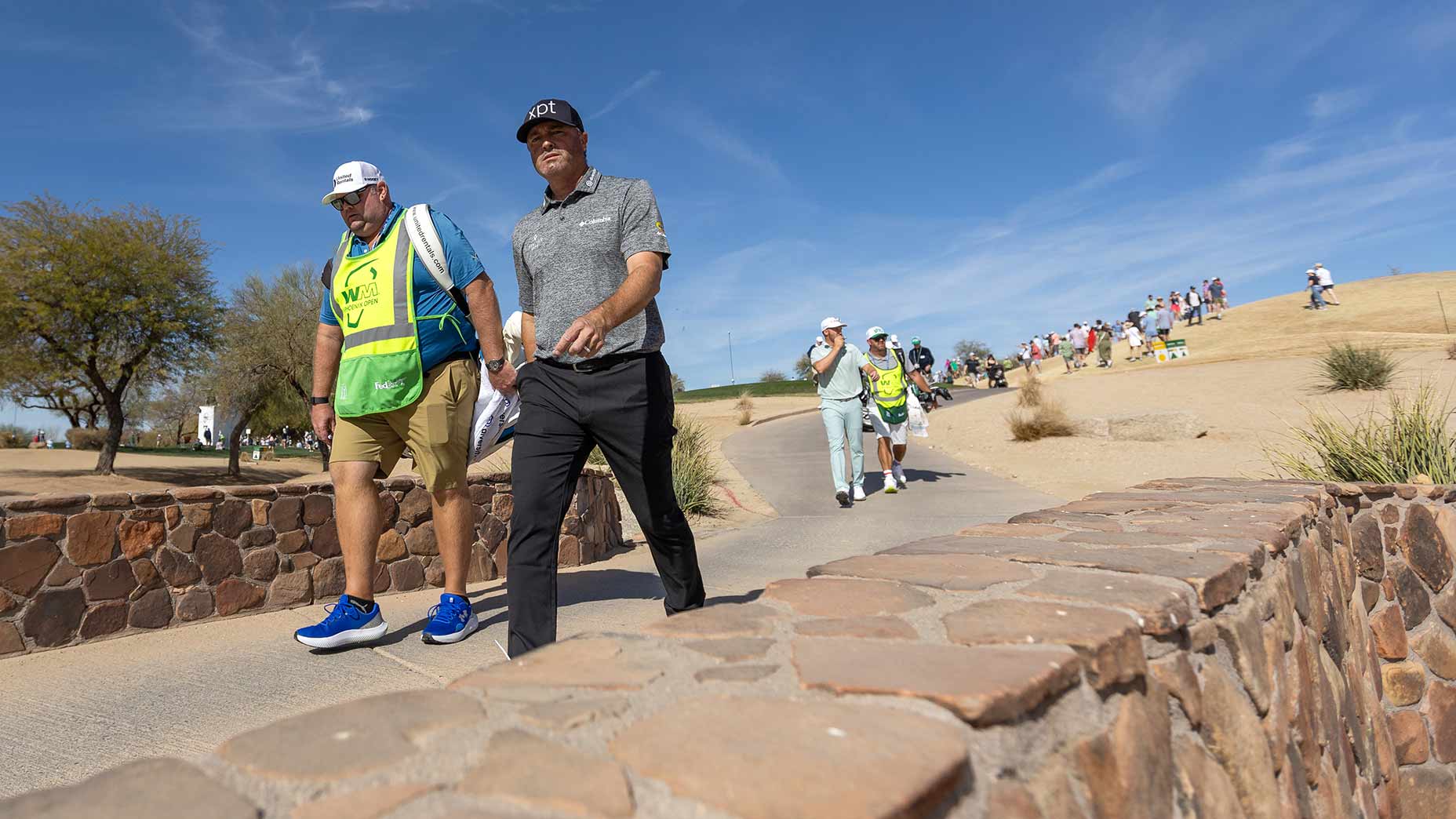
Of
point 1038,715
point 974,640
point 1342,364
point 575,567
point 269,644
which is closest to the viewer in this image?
point 1038,715

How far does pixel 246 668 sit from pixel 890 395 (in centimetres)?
742

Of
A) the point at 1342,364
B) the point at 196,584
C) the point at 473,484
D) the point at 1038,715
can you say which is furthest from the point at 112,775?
the point at 1342,364

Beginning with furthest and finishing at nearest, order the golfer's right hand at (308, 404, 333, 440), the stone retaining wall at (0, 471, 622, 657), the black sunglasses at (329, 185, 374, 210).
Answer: the stone retaining wall at (0, 471, 622, 657) → the golfer's right hand at (308, 404, 333, 440) → the black sunglasses at (329, 185, 374, 210)

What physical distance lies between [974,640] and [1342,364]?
19.2 m

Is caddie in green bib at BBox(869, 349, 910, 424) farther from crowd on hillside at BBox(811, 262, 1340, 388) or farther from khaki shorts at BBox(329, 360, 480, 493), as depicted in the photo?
crowd on hillside at BBox(811, 262, 1340, 388)

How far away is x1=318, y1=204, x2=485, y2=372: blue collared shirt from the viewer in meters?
3.68

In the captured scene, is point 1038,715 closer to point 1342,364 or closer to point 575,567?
point 575,567

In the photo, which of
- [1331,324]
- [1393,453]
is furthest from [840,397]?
[1331,324]

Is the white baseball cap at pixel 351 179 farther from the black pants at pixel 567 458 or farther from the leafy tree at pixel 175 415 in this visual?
the leafy tree at pixel 175 415

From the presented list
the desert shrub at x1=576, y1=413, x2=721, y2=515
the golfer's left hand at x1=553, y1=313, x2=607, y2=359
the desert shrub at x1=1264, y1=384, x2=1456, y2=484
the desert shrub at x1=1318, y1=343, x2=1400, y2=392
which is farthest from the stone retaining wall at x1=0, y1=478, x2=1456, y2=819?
the desert shrub at x1=1318, y1=343, x2=1400, y2=392

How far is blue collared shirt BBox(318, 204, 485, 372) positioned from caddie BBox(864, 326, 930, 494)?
6.70m

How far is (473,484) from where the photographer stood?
6066mm

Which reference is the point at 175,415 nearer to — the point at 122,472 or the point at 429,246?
the point at 122,472

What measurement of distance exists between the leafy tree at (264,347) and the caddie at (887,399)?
80.0 ft
